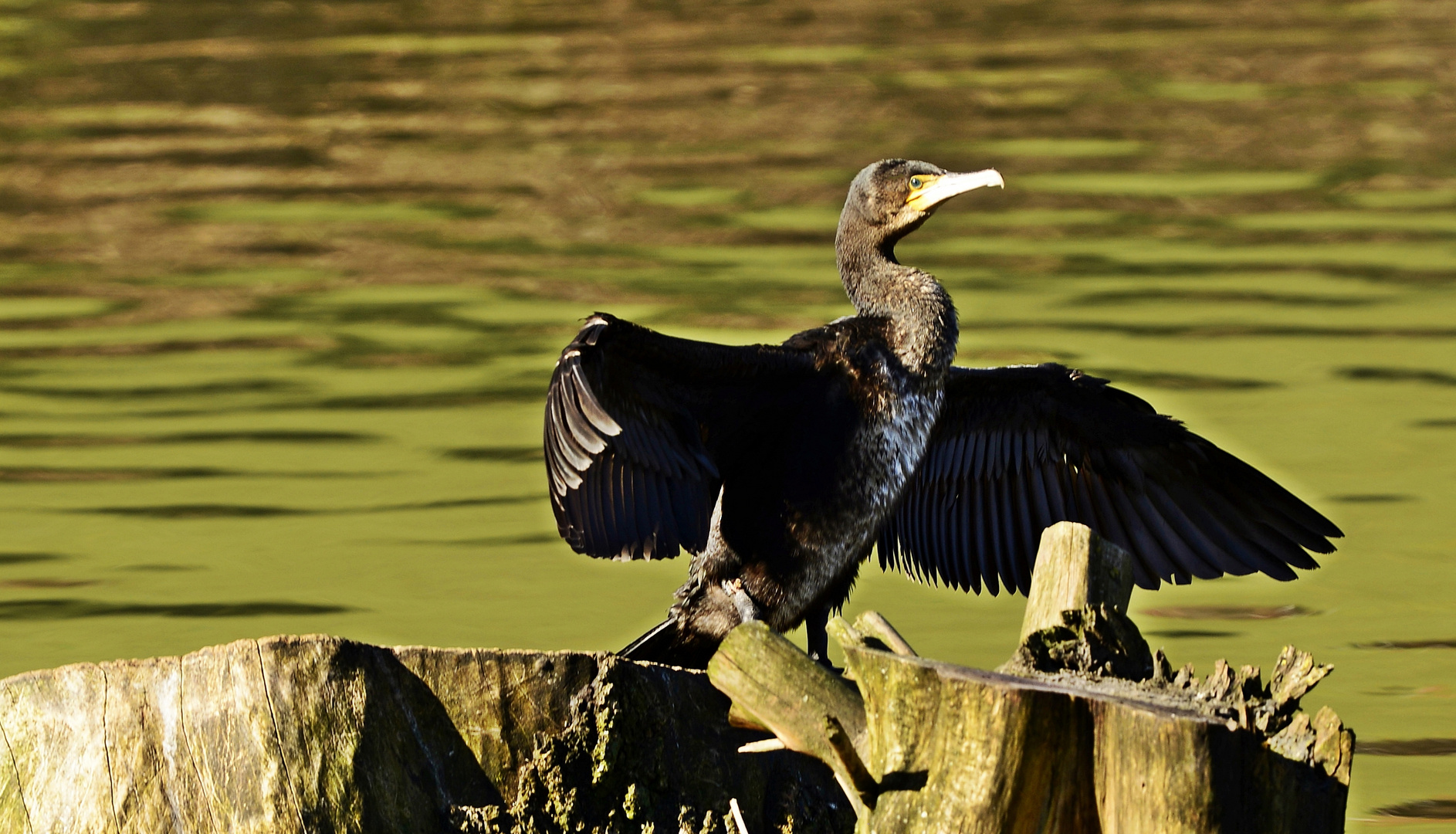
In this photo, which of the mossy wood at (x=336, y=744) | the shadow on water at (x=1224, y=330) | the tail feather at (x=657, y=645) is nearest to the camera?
the mossy wood at (x=336, y=744)

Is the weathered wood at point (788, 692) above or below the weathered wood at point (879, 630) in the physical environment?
below

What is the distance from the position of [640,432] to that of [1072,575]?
1.30 meters

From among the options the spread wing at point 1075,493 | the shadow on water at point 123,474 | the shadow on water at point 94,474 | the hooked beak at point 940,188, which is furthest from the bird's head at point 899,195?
the shadow on water at point 94,474

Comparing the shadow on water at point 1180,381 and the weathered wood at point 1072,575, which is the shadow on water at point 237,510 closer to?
the shadow on water at point 1180,381

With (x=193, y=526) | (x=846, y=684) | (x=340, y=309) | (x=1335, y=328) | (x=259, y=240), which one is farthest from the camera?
(x=259, y=240)

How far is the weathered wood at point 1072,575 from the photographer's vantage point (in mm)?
3814

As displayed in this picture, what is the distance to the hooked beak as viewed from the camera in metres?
5.42

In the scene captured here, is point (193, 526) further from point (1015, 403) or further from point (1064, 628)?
point (1064, 628)

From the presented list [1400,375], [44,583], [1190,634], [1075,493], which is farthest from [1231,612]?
[44,583]

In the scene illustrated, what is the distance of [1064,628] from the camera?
11.6 feet

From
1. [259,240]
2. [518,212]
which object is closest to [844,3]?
[518,212]

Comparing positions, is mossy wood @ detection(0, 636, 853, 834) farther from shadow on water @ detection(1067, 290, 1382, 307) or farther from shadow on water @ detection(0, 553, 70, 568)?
A: shadow on water @ detection(1067, 290, 1382, 307)

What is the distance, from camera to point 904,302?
5.27 m

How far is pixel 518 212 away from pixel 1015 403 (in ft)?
26.0
